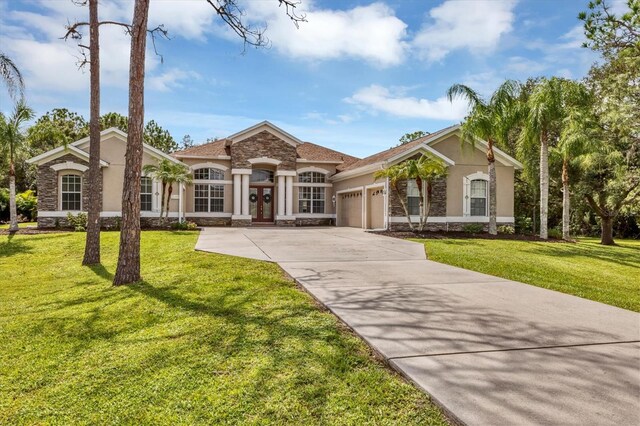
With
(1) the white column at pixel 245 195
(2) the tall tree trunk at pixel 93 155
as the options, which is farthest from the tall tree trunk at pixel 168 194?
(2) the tall tree trunk at pixel 93 155

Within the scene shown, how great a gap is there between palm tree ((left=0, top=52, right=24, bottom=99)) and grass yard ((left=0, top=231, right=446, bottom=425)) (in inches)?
425

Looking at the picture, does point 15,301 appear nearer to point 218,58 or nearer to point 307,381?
point 307,381

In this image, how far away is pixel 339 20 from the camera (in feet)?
38.6

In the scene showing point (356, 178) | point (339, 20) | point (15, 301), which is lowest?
point (15, 301)

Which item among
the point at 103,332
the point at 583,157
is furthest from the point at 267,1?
the point at 583,157

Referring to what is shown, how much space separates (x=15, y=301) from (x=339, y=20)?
10.4 metres

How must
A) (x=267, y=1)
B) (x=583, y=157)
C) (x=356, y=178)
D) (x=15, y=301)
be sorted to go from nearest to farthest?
(x=15, y=301) → (x=267, y=1) → (x=583, y=157) → (x=356, y=178)

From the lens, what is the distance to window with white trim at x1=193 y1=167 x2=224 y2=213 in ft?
76.8

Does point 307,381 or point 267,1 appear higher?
point 267,1

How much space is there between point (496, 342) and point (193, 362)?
9.82ft

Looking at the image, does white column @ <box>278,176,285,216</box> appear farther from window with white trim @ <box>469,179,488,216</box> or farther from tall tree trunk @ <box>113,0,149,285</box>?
tall tree trunk @ <box>113,0,149,285</box>

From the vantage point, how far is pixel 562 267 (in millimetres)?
10852

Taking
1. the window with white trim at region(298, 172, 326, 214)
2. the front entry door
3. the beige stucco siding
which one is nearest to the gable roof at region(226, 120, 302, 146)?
the window with white trim at region(298, 172, 326, 214)

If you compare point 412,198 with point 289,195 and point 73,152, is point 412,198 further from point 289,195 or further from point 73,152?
point 73,152
